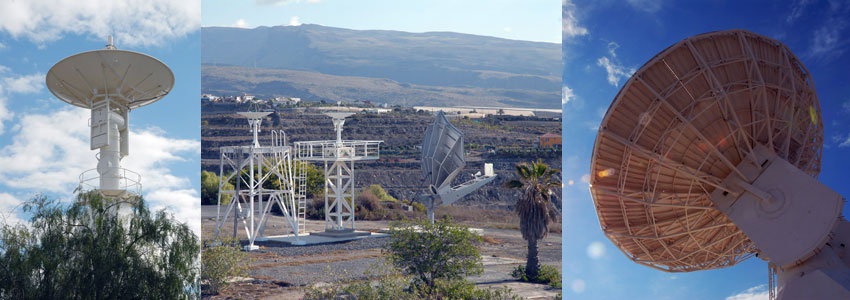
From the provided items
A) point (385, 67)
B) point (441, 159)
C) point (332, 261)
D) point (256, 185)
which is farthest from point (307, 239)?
point (385, 67)

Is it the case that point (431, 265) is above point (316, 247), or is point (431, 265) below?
below

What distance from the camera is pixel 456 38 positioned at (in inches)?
814

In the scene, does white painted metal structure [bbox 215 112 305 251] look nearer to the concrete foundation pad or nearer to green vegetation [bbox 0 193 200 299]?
the concrete foundation pad

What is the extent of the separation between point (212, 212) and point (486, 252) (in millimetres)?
6424

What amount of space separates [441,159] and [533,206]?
229 cm

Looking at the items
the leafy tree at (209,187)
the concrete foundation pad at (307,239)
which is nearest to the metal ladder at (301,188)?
the concrete foundation pad at (307,239)

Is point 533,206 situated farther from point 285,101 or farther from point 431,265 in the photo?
point 285,101

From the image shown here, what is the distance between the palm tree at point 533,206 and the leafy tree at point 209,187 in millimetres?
6739

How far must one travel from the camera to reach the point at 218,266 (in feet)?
48.3

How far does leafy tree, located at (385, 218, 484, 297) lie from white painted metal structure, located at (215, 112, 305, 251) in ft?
8.00

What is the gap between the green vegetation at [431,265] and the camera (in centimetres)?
1486

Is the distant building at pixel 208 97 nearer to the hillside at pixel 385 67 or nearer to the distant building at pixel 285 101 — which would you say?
the hillside at pixel 385 67

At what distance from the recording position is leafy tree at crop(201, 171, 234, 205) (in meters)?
17.3

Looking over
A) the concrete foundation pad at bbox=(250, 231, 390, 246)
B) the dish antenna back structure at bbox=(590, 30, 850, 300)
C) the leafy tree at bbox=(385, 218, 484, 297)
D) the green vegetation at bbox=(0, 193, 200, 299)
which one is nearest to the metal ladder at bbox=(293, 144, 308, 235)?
the concrete foundation pad at bbox=(250, 231, 390, 246)
